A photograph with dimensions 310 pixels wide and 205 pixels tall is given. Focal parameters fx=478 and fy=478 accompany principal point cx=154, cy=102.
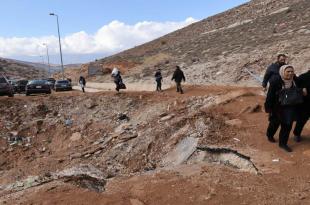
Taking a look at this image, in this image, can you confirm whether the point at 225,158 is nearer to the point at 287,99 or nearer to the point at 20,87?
the point at 287,99

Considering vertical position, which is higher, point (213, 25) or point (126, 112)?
point (213, 25)

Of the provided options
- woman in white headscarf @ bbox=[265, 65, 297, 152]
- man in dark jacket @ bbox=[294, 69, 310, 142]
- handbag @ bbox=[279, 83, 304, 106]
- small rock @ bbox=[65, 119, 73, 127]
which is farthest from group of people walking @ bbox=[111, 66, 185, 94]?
handbag @ bbox=[279, 83, 304, 106]

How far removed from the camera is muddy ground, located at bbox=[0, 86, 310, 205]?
8250 millimetres

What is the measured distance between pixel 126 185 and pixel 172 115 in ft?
28.4

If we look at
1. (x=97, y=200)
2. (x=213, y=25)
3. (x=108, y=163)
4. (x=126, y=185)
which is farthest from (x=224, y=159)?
(x=213, y=25)

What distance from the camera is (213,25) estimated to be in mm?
63000

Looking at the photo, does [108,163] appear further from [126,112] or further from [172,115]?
[126,112]

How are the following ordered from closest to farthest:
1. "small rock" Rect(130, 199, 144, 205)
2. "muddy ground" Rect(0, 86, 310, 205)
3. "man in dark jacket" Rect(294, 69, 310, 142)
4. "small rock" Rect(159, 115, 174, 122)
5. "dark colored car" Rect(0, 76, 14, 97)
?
1. "small rock" Rect(130, 199, 144, 205)
2. "muddy ground" Rect(0, 86, 310, 205)
3. "man in dark jacket" Rect(294, 69, 310, 142)
4. "small rock" Rect(159, 115, 174, 122)
5. "dark colored car" Rect(0, 76, 14, 97)

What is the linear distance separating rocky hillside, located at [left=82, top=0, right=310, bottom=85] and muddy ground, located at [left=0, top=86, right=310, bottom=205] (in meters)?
8.12

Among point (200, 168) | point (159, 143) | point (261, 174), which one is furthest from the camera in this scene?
point (159, 143)

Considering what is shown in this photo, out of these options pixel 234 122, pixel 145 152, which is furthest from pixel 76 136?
pixel 234 122

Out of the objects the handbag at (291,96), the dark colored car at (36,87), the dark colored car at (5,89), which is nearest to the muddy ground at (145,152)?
the handbag at (291,96)

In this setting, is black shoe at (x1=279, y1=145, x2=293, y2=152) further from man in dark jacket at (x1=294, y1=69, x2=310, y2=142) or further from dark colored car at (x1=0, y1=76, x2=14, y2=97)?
dark colored car at (x1=0, y1=76, x2=14, y2=97)

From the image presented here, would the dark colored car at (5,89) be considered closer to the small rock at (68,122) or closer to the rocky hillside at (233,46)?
the small rock at (68,122)
